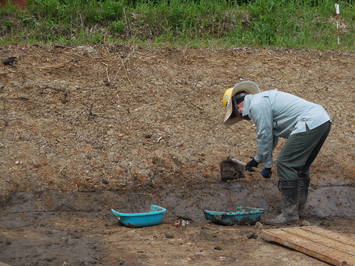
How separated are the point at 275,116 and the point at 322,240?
143 centimetres

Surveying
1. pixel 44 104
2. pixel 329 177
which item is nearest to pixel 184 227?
pixel 329 177

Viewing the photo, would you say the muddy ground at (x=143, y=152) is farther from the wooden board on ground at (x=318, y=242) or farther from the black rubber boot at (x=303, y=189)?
the black rubber boot at (x=303, y=189)

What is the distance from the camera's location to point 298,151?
21.7 feet

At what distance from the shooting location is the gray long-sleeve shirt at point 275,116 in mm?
6492

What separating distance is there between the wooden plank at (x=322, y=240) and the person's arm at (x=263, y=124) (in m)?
0.86

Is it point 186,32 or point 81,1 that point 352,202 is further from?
point 81,1

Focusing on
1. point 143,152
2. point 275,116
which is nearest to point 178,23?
point 143,152

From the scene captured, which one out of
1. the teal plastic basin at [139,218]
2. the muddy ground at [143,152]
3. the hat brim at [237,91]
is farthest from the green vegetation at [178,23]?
the teal plastic basin at [139,218]

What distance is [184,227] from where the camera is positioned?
6.71 meters

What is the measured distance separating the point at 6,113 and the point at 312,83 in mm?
4613

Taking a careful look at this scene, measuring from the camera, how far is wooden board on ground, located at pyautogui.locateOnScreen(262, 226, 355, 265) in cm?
542

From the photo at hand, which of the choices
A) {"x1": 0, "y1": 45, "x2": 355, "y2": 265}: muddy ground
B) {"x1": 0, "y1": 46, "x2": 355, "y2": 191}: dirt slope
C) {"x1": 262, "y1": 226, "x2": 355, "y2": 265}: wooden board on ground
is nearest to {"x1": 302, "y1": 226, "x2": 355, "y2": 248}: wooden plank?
{"x1": 262, "y1": 226, "x2": 355, "y2": 265}: wooden board on ground

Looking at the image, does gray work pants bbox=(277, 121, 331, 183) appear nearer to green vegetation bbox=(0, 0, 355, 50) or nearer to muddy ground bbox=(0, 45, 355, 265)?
muddy ground bbox=(0, 45, 355, 265)

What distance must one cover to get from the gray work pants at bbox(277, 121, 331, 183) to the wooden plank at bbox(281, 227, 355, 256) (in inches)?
27.8
